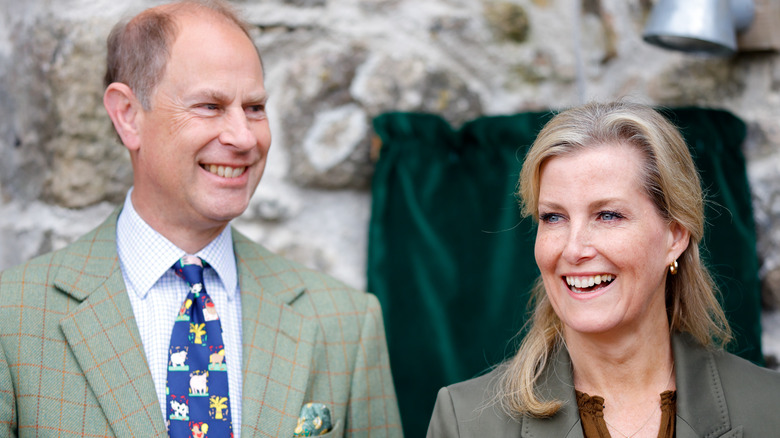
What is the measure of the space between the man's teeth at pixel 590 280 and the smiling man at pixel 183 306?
56cm

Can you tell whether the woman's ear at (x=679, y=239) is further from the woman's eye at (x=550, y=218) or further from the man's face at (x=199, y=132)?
the man's face at (x=199, y=132)

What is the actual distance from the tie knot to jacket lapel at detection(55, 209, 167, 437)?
12 centimetres

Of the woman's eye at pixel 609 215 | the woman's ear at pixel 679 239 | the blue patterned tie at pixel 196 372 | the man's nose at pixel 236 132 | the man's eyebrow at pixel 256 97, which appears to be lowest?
the blue patterned tie at pixel 196 372

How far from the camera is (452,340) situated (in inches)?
93.5

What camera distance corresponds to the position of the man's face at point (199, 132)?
177 cm

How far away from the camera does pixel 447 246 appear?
239 centimetres

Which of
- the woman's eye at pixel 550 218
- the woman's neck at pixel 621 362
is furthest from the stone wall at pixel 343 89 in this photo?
the woman's neck at pixel 621 362

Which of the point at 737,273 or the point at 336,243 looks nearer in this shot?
the point at 737,273

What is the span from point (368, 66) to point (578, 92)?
72 cm

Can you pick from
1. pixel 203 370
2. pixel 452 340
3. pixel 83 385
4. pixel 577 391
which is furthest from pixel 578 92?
pixel 83 385

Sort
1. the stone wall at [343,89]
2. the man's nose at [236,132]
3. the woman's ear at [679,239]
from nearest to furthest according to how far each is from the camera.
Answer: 1. the woman's ear at [679,239]
2. the man's nose at [236,132]
3. the stone wall at [343,89]

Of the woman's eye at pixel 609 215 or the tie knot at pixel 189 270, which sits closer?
the woman's eye at pixel 609 215

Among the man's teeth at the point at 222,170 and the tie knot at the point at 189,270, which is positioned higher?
the man's teeth at the point at 222,170

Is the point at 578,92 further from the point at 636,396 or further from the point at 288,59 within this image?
the point at 636,396
